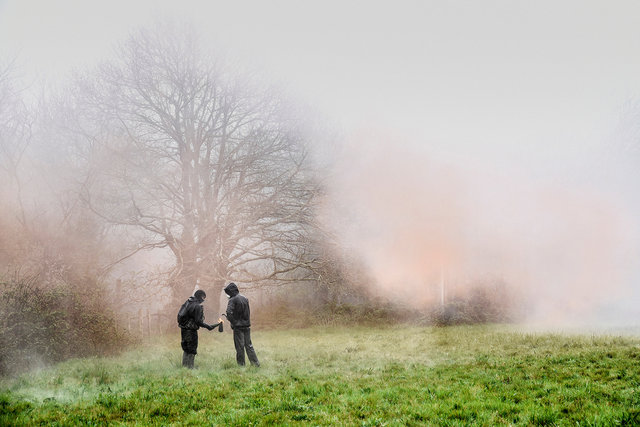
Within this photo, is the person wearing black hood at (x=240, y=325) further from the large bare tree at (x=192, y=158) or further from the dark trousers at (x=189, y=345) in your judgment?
the large bare tree at (x=192, y=158)

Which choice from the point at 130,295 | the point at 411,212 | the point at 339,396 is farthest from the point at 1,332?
the point at 411,212

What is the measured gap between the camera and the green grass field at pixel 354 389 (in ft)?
21.4

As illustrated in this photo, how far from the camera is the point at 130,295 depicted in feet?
61.8

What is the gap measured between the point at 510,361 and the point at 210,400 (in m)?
7.65

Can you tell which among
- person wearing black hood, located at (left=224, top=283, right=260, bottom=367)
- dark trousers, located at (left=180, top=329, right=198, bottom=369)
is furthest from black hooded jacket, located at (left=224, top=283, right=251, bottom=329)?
dark trousers, located at (left=180, top=329, right=198, bottom=369)

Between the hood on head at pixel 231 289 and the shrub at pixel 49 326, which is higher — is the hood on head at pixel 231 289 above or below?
above

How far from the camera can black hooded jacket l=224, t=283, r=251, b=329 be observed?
11.9m

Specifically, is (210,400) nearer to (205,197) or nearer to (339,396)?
(339,396)

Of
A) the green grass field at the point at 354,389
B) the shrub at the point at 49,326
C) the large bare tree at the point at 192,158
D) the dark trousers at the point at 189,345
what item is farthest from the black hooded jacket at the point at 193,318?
the large bare tree at the point at 192,158

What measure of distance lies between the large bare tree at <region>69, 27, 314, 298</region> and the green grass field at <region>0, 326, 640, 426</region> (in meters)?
9.21

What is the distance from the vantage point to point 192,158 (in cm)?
2291

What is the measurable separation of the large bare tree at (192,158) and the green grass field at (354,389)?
30.2 feet

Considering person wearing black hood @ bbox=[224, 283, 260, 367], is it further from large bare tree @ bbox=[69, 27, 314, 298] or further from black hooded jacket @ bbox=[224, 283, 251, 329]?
large bare tree @ bbox=[69, 27, 314, 298]

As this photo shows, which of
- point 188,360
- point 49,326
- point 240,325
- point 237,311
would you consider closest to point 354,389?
point 240,325
